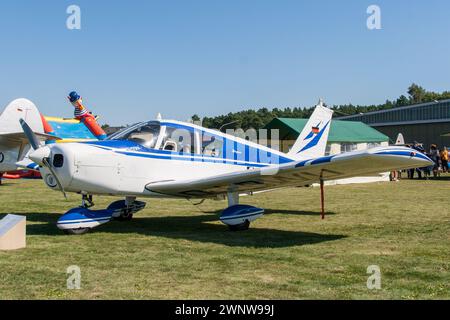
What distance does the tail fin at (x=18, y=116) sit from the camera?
2205 centimetres

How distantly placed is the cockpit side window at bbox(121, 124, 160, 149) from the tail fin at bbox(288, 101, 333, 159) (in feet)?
13.9

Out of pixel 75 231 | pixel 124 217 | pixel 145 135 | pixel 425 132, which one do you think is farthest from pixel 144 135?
pixel 425 132

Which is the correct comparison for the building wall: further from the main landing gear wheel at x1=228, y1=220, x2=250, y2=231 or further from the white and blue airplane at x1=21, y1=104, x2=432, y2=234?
the main landing gear wheel at x1=228, y1=220, x2=250, y2=231

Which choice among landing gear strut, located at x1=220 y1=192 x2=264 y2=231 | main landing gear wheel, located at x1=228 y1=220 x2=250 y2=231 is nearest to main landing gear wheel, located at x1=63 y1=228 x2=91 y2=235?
landing gear strut, located at x1=220 y1=192 x2=264 y2=231

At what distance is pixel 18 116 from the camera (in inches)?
894

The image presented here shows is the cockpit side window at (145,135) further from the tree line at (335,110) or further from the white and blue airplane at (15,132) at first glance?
the tree line at (335,110)

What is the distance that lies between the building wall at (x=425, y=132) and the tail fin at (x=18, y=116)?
4118 cm

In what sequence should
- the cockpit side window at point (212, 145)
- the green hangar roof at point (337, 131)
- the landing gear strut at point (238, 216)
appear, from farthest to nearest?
the green hangar roof at point (337, 131) → the cockpit side window at point (212, 145) → the landing gear strut at point (238, 216)

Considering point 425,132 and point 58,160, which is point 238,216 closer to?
point 58,160

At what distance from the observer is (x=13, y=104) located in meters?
22.8

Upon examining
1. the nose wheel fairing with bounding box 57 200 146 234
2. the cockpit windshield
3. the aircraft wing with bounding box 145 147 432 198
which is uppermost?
the cockpit windshield

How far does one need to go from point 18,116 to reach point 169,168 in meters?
16.6

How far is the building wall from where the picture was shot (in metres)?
51.8

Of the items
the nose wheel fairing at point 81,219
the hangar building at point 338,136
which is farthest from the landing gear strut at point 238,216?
the hangar building at point 338,136
